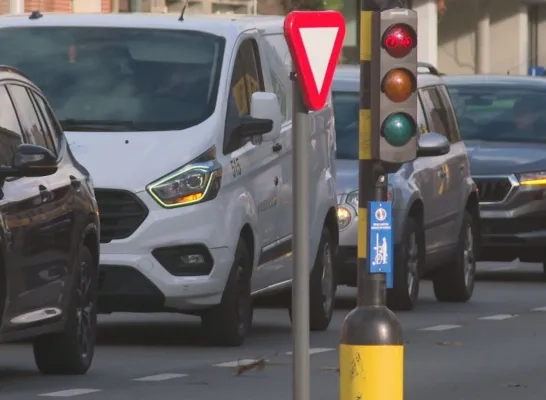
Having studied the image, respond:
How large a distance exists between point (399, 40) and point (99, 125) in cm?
531

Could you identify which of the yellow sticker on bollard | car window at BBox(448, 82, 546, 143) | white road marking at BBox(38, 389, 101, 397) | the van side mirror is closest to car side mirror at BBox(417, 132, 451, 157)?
the van side mirror

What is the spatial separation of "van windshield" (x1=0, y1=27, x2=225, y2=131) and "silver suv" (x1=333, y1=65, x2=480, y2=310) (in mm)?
2143

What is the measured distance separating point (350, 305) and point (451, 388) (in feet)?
22.8

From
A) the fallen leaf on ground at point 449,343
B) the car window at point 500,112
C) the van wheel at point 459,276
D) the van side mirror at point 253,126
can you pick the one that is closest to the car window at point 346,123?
the van wheel at point 459,276

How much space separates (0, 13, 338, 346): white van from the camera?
13.9 metres

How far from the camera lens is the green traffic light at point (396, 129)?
927cm

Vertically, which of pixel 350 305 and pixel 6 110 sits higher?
Answer: pixel 6 110

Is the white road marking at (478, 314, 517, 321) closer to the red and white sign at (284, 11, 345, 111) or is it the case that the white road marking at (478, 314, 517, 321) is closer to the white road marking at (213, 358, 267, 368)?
the white road marking at (213, 358, 267, 368)

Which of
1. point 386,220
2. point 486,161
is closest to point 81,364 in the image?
point 386,220

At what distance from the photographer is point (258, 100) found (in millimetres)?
14484

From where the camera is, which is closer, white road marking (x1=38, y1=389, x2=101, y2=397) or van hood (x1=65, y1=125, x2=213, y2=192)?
white road marking (x1=38, y1=389, x2=101, y2=397)

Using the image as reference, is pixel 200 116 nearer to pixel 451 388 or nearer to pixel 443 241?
pixel 451 388

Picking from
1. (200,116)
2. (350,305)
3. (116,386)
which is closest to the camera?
(116,386)

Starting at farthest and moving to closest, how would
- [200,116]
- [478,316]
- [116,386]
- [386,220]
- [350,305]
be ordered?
1. [350,305]
2. [478,316]
3. [200,116]
4. [116,386]
5. [386,220]
